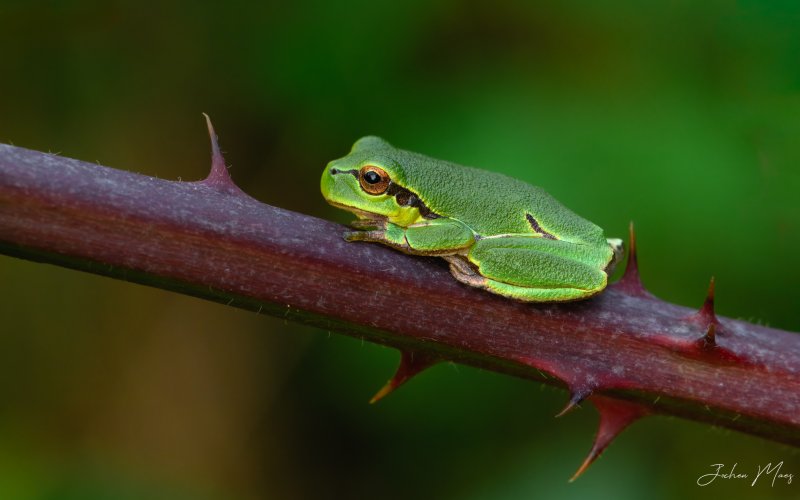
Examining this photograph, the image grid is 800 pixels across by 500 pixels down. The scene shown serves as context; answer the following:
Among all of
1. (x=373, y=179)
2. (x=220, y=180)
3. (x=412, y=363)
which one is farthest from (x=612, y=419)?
(x=220, y=180)

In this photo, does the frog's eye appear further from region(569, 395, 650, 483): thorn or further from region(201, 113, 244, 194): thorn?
region(569, 395, 650, 483): thorn

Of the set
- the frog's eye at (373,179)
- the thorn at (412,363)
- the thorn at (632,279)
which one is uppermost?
the thorn at (632,279)

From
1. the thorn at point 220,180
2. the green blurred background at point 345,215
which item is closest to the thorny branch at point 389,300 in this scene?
the thorn at point 220,180

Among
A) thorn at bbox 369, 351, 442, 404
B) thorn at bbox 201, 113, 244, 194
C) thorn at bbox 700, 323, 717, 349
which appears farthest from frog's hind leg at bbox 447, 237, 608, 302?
thorn at bbox 201, 113, 244, 194

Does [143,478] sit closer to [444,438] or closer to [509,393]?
[444,438]

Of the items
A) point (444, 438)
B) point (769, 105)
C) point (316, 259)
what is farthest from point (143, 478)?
point (769, 105)

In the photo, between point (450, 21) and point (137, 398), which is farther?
point (137, 398)

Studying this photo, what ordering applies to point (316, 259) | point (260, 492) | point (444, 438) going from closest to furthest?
point (316, 259) → point (444, 438) → point (260, 492)
